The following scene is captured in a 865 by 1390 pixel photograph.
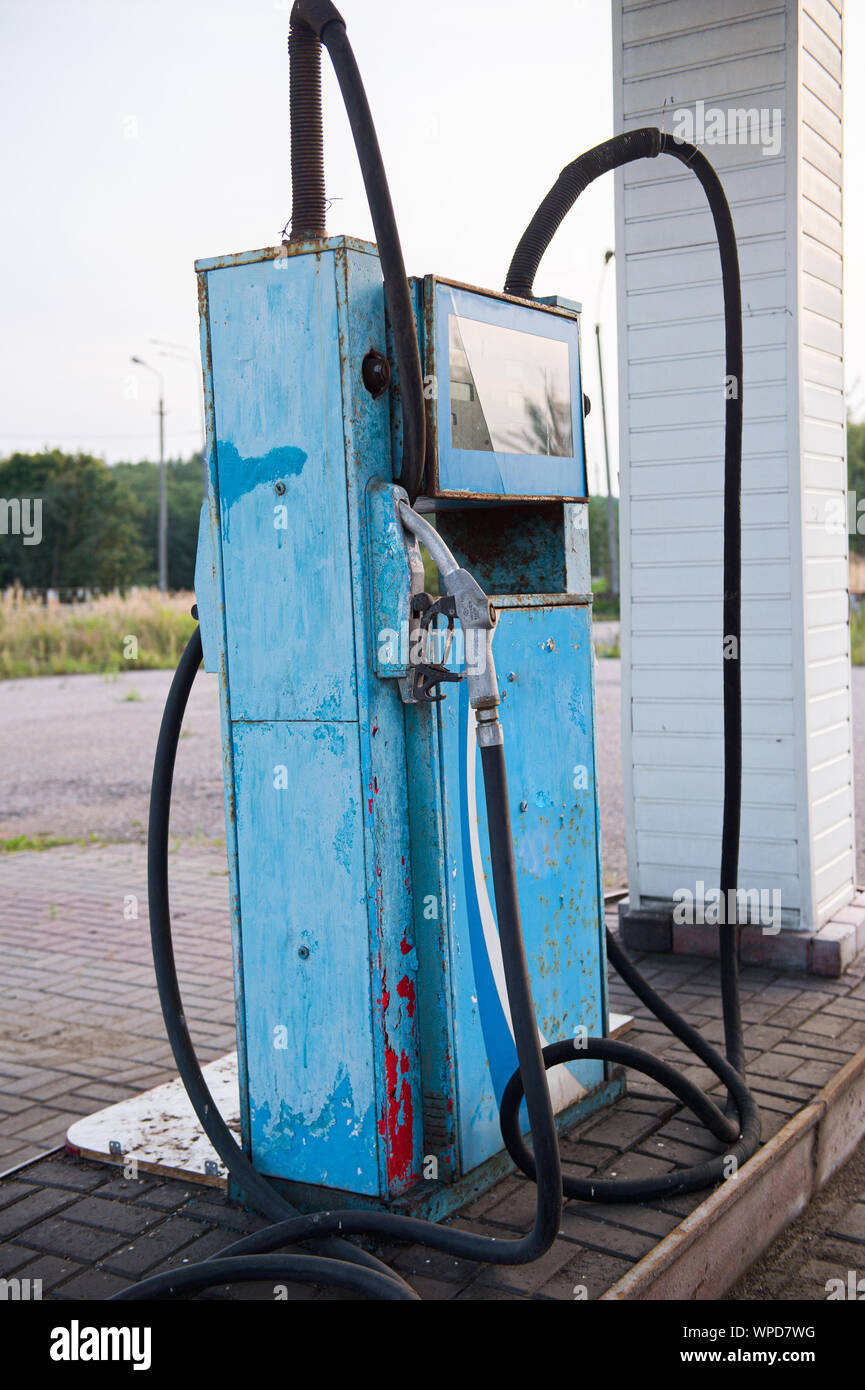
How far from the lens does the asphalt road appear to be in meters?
8.55

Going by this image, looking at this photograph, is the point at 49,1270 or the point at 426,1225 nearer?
the point at 426,1225

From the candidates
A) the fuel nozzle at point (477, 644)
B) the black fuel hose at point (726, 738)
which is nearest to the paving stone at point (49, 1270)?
the black fuel hose at point (726, 738)

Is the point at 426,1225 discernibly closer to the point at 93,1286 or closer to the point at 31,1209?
the point at 93,1286

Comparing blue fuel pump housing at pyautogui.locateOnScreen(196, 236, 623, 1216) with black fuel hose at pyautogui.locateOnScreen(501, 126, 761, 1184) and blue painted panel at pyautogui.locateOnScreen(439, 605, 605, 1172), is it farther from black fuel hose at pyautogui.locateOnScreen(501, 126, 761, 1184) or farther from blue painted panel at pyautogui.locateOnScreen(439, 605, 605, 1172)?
black fuel hose at pyautogui.locateOnScreen(501, 126, 761, 1184)

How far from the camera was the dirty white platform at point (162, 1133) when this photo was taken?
10.8 feet

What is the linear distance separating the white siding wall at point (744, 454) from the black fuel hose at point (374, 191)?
8.07 feet

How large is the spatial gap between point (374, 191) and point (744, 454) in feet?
8.66

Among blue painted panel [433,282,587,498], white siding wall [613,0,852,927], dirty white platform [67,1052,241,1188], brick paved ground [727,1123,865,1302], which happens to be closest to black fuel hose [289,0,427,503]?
blue painted panel [433,282,587,498]

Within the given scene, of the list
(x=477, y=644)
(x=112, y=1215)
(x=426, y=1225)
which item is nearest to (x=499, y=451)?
(x=477, y=644)

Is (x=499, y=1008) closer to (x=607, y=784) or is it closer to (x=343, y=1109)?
(x=343, y=1109)

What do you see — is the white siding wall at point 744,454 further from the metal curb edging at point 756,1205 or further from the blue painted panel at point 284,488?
the blue painted panel at point 284,488

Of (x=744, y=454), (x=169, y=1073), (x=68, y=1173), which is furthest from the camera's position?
(x=744, y=454)

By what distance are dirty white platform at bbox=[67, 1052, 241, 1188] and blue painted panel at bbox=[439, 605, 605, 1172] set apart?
70 cm

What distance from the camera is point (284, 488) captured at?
2871 mm
